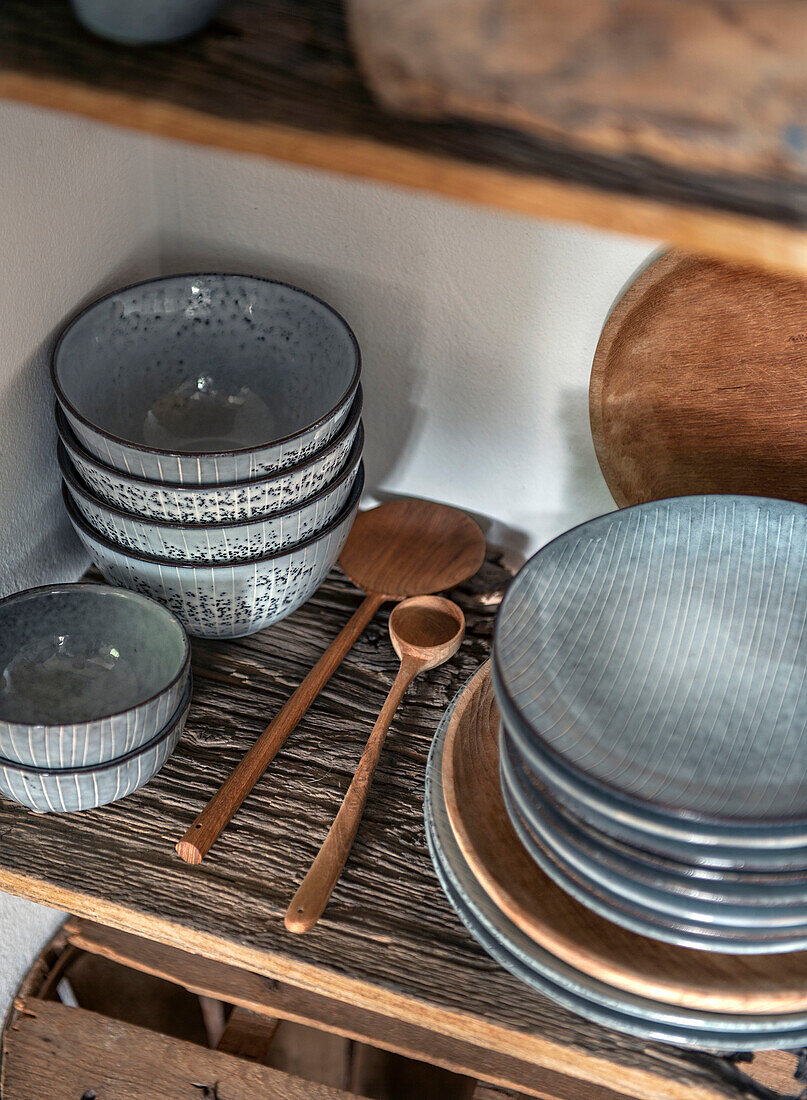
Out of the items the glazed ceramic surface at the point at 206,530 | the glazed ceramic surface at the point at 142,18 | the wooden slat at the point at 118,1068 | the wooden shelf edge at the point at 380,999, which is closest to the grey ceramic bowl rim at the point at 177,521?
the glazed ceramic surface at the point at 206,530

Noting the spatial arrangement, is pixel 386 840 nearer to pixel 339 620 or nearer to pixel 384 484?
pixel 339 620

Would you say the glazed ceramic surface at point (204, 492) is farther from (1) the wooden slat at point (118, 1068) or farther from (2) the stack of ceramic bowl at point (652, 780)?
(1) the wooden slat at point (118, 1068)

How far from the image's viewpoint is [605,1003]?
54 centimetres

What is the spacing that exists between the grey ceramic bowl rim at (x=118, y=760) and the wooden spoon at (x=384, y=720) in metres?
0.13

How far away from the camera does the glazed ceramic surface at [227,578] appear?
72 cm

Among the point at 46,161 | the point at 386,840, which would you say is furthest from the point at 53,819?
the point at 46,161

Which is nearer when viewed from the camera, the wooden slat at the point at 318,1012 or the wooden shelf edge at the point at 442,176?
the wooden shelf edge at the point at 442,176

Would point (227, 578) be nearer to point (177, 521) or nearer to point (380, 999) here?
point (177, 521)

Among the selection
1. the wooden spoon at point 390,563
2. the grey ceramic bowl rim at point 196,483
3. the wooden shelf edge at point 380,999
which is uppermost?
the grey ceramic bowl rim at point 196,483

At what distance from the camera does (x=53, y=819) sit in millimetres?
695

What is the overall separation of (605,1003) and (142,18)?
1.69 ft

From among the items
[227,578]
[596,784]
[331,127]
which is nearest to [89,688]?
[227,578]

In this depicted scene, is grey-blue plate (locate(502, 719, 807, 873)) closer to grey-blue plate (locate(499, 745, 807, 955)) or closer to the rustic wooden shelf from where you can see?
grey-blue plate (locate(499, 745, 807, 955))

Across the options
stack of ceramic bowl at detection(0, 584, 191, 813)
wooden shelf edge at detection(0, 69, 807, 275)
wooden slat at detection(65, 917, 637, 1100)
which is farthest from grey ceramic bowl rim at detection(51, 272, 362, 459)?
wooden slat at detection(65, 917, 637, 1100)
